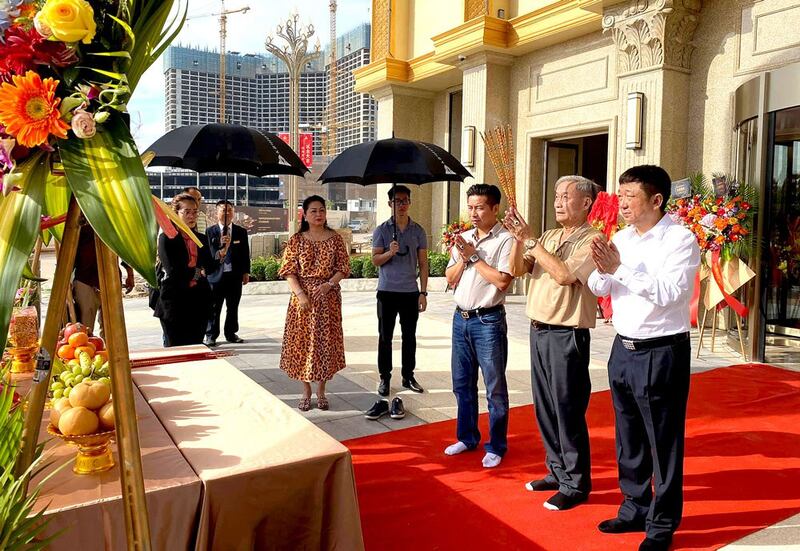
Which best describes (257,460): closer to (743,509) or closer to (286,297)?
(743,509)

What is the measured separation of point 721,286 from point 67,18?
743 centimetres

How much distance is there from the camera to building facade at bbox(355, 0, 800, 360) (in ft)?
23.6

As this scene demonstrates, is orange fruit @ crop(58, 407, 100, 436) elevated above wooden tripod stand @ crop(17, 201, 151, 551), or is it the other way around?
wooden tripod stand @ crop(17, 201, 151, 551)

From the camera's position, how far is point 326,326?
16.8 feet

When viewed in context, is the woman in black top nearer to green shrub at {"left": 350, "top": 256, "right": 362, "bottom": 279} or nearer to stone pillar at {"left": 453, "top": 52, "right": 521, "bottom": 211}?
stone pillar at {"left": 453, "top": 52, "right": 521, "bottom": 211}

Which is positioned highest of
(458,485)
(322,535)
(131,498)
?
(131,498)

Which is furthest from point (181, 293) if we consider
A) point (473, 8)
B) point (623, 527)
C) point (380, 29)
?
point (380, 29)

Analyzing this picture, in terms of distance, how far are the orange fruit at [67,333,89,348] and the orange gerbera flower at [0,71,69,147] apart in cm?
177

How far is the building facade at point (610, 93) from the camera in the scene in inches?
283

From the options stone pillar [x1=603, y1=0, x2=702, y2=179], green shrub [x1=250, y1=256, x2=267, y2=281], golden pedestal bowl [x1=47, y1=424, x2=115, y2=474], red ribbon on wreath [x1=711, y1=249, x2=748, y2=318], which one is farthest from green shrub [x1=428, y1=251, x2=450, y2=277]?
golden pedestal bowl [x1=47, y1=424, x2=115, y2=474]

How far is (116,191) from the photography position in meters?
1.15

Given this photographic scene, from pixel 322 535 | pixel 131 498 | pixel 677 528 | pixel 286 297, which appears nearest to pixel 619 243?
pixel 677 528

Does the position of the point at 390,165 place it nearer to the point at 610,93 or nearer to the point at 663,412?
the point at 663,412

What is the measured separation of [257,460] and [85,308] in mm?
5013
